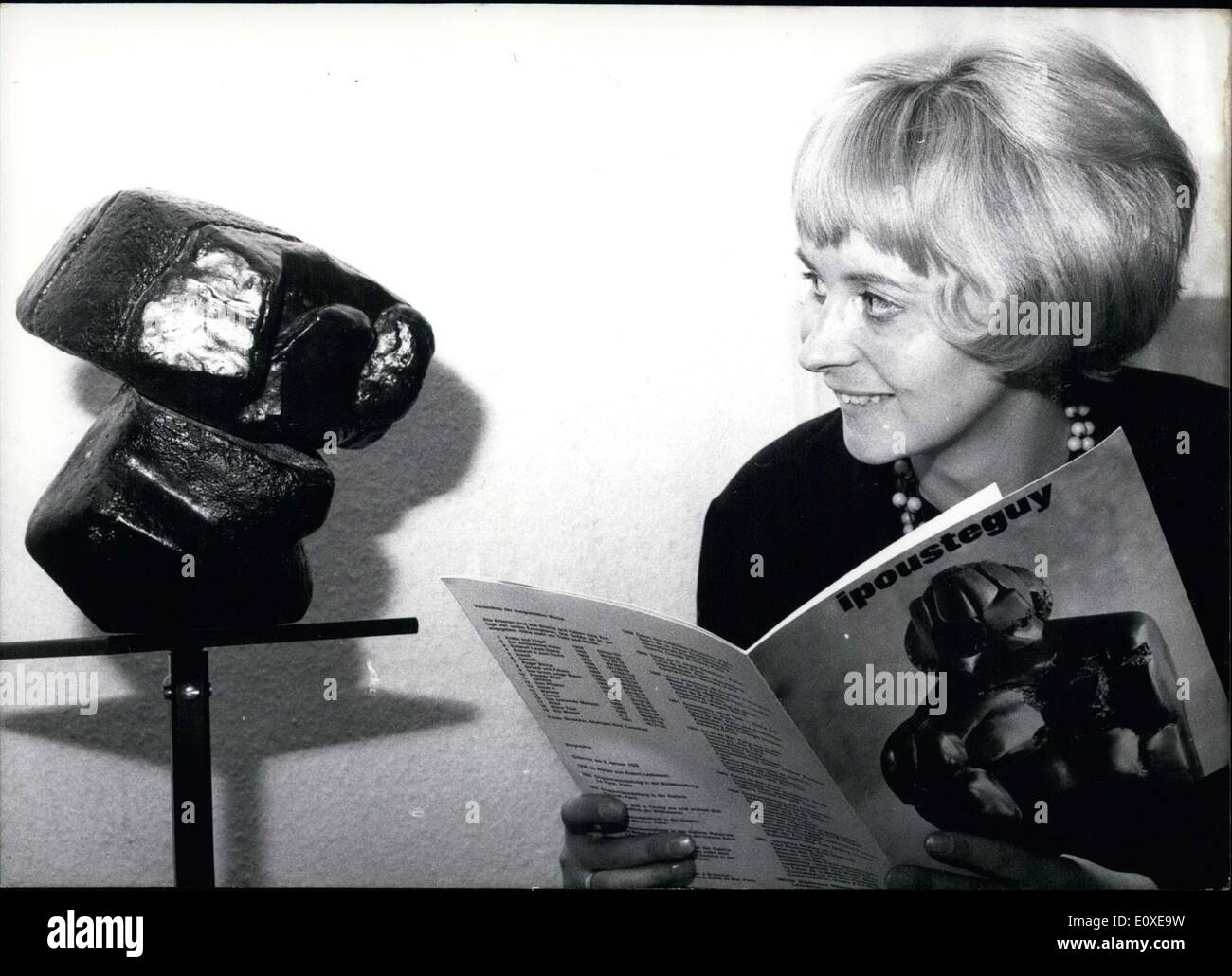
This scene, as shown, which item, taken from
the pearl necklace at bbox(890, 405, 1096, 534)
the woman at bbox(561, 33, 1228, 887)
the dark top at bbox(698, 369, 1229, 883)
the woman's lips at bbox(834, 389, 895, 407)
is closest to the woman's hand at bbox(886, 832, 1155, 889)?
the woman at bbox(561, 33, 1228, 887)

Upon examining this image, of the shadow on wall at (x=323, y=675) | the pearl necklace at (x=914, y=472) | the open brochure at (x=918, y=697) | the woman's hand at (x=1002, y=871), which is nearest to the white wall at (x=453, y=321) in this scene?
the shadow on wall at (x=323, y=675)

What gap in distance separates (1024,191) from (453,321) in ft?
1.94

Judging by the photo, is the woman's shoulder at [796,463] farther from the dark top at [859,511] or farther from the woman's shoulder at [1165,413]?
the woman's shoulder at [1165,413]

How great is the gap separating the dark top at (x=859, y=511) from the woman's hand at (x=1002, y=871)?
0.46 feet

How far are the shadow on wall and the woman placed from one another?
11.3 inches

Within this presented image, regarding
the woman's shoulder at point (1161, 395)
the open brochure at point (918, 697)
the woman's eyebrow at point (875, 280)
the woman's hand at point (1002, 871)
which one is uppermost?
the woman's eyebrow at point (875, 280)

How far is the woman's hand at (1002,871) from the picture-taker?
1.05 metres

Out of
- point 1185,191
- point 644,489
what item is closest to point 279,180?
point 644,489

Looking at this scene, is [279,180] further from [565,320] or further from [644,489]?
[644,489]

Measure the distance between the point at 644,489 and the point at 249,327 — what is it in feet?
1.57

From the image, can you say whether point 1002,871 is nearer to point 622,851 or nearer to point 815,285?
point 622,851

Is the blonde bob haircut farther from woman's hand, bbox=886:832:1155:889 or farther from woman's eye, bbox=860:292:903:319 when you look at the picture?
woman's hand, bbox=886:832:1155:889

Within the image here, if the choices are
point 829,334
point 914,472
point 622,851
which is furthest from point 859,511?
point 622,851

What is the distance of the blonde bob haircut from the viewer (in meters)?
1.18
